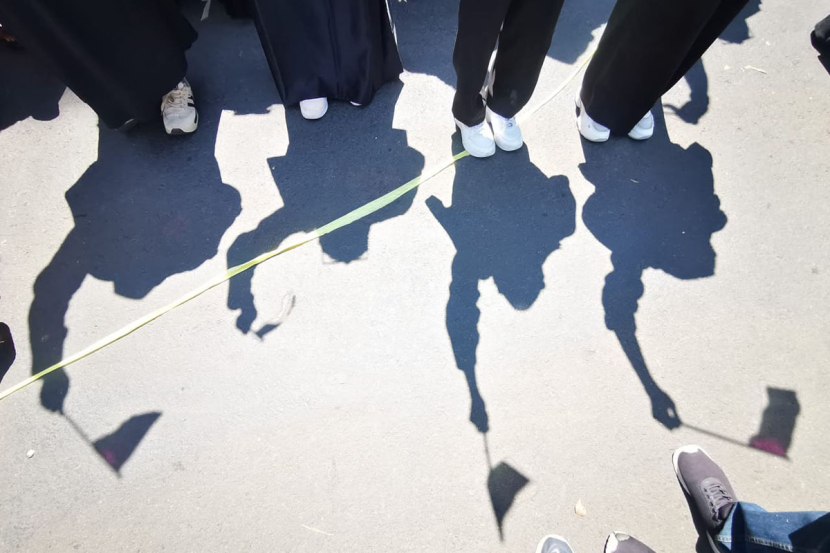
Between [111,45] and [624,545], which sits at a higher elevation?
[111,45]

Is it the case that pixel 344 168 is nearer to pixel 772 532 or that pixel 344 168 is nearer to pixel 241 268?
pixel 241 268

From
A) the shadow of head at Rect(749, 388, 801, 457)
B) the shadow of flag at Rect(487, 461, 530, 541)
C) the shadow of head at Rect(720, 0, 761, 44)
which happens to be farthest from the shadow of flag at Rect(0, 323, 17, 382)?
the shadow of head at Rect(720, 0, 761, 44)

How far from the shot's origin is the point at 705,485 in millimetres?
2023

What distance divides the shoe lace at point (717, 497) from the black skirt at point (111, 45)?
3.97m

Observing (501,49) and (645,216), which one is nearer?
(501,49)

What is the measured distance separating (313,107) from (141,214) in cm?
136

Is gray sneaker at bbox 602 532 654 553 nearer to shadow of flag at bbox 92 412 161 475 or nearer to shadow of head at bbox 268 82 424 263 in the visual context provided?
shadow of head at bbox 268 82 424 263

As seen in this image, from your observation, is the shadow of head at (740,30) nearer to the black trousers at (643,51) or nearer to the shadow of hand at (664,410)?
the black trousers at (643,51)

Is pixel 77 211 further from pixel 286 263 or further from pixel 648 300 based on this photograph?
pixel 648 300

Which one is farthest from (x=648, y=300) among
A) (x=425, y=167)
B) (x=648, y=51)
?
(x=425, y=167)

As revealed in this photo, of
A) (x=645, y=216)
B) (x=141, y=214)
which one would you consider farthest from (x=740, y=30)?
(x=141, y=214)

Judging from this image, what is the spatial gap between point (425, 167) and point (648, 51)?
1.45 meters

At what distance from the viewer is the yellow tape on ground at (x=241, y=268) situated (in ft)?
7.99

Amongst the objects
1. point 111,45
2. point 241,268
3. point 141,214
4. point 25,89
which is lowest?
point 241,268
